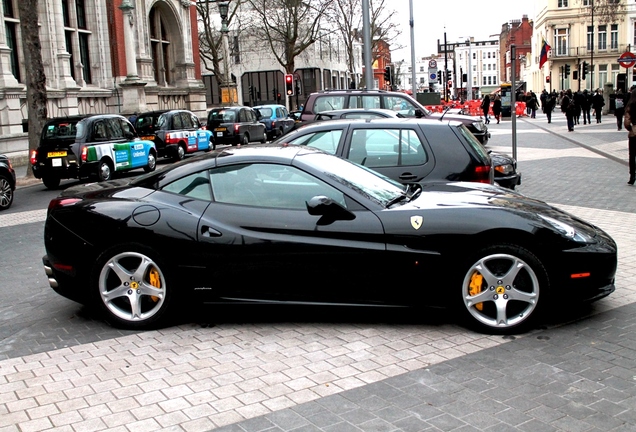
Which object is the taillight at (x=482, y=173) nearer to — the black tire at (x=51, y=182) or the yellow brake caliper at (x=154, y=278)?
the yellow brake caliper at (x=154, y=278)

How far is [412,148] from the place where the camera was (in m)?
7.94

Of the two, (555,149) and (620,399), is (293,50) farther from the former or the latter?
(620,399)

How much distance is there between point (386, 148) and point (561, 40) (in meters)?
82.5

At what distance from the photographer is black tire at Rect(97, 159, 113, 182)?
59.0 feet

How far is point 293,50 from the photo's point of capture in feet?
197

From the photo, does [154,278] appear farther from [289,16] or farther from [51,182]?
[289,16]

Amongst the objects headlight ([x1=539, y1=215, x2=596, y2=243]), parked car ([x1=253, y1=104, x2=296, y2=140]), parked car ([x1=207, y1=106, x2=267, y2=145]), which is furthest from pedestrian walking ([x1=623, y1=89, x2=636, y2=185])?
parked car ([x1=253, y1=104, x2=296, y2=140])

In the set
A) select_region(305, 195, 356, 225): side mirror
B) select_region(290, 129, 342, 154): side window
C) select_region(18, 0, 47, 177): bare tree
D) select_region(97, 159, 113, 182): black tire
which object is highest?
select_region(18, 0, 47, 177): bare tree

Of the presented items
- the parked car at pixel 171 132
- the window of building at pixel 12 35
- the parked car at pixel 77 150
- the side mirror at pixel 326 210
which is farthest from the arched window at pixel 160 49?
the side mirror at pixel 326 210

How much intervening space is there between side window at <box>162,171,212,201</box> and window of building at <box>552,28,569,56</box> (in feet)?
278

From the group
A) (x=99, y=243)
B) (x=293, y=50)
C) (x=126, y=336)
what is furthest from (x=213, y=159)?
(x=293, y=50)

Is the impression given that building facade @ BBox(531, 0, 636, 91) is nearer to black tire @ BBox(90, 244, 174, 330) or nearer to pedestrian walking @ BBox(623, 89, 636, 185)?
pedestrian walking @ BBox(623, 89, 636, 185)

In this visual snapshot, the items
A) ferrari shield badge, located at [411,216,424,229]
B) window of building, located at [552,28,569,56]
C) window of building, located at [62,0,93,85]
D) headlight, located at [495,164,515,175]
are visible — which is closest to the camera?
ferrari shield badge, located at [411,216,424,229]

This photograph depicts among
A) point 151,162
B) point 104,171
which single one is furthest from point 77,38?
point 104,171
